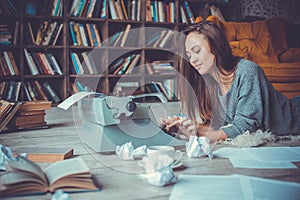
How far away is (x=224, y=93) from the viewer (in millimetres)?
1778

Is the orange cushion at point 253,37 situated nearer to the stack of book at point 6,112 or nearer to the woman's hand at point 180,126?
the stack of book at point 6,112

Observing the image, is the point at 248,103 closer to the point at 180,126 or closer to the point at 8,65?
the point at 180,126

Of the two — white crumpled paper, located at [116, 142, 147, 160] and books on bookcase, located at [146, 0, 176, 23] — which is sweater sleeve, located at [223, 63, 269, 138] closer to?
white crumpled paper, located at [116, 142, 147, 160]

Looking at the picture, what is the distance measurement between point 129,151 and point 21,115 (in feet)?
3.57

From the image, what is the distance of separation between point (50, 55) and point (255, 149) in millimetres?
2809

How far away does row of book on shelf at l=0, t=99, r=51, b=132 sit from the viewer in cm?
214

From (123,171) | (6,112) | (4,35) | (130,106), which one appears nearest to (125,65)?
(4,35)

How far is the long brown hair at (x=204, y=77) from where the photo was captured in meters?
1.71

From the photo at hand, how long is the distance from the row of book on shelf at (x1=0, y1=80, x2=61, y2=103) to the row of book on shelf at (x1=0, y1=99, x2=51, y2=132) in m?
1.41

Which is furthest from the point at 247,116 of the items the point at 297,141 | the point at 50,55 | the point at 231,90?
the point at 50,55

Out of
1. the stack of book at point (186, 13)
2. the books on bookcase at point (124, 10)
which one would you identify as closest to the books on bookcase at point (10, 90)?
the books on bookcase at point (124, 10)

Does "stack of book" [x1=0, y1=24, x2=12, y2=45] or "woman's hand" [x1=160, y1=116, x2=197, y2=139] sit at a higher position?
"stack of book" [x1=0, y1=24, x2=12, y2=45]

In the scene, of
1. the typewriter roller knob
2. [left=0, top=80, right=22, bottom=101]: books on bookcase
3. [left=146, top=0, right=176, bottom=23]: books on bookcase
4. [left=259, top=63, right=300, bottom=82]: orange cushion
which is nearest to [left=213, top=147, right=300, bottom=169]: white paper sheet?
the typewriter roller knob

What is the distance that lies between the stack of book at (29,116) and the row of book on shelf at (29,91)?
Answer: 1410 mm
